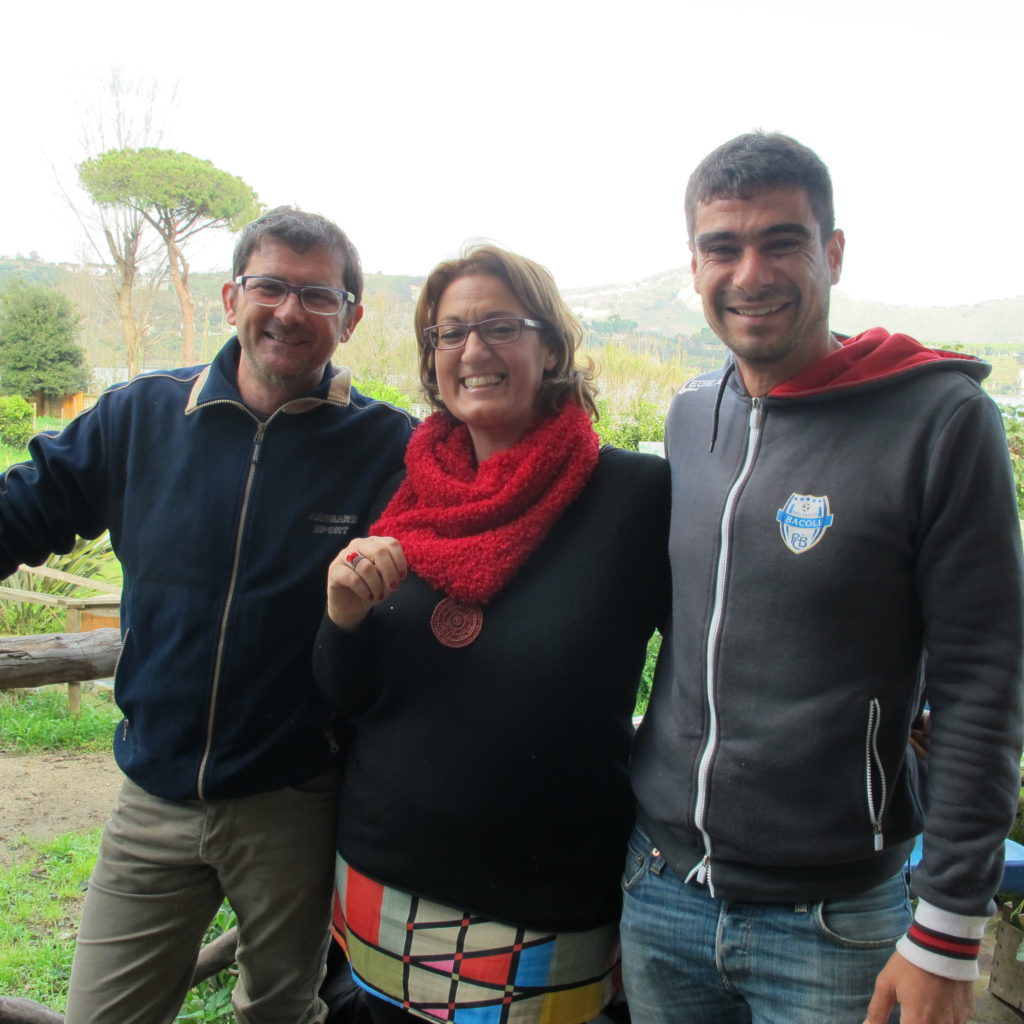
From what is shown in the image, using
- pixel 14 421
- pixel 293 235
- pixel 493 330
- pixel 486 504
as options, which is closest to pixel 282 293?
pixel 293 235

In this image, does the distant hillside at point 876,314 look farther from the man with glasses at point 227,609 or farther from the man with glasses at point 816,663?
the man with glasses at point 816,663

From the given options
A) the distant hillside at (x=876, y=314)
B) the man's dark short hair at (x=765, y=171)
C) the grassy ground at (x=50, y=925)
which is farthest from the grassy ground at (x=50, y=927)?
the distant hillside at (x=876, y=314)

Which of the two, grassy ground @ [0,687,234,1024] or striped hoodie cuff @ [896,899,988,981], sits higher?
striped hoodie cuff @ [896,899,988,981]

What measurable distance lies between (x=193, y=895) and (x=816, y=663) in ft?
4.35

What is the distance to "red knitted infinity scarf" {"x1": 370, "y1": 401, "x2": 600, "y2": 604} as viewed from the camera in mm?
1532

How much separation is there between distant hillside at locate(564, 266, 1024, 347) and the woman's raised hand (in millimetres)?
4506

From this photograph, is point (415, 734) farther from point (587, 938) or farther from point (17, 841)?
point (17, 841)

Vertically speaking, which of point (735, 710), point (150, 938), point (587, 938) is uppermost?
point (735, 710)

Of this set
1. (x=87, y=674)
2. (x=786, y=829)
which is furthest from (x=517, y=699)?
(x=87, y=674)

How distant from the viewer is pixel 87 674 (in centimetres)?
252

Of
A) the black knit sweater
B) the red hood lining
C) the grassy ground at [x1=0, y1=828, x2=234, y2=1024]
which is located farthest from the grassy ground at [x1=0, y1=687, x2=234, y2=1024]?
the red hood lining

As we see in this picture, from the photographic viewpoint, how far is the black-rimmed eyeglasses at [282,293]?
177cm

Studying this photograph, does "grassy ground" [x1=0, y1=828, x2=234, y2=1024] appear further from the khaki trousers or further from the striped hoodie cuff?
the striped hoodie cuff

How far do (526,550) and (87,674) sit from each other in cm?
163
